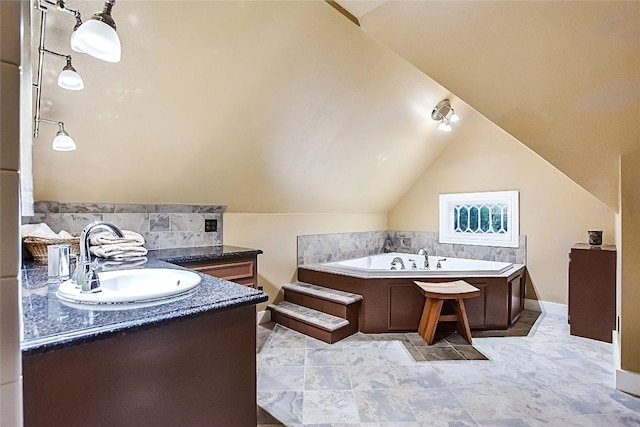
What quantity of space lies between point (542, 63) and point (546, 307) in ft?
10.7

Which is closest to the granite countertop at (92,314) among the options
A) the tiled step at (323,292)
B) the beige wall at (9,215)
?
the beige wall at (9,215)

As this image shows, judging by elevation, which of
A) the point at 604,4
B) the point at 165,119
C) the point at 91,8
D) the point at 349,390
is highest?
the point at 91,8

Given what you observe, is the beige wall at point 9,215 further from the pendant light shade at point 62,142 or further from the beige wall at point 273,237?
the beige wall at point 273,237

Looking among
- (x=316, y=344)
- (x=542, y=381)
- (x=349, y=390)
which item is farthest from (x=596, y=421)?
(x=316, y=344)

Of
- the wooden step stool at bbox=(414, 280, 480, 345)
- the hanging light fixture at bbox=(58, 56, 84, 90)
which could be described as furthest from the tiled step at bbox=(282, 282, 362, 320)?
the hanging light fixture at bbox=(58, 56, 84, 90)

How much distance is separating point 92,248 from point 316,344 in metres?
1.91

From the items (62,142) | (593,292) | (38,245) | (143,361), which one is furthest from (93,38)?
(593,292)

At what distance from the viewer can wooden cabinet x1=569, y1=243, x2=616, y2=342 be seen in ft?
9.69

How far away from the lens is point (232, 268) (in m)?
2.77

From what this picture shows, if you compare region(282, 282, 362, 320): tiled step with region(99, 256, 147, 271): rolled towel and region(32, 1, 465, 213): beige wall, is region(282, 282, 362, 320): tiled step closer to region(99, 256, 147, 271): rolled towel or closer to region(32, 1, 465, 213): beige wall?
region(32, 1, 465, 213): beige wall

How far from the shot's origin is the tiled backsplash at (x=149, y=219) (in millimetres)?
2414

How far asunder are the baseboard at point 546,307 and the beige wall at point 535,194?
6cm

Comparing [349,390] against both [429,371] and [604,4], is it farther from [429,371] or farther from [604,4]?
[604,4]

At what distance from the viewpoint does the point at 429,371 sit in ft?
8.09
